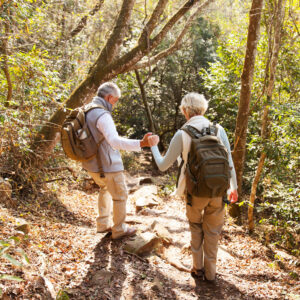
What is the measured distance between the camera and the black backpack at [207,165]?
9.45 ft

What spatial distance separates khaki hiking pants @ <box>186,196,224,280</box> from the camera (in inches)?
122

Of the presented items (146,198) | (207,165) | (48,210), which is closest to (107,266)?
(207,165)

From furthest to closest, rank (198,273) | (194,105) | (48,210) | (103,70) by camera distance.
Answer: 1. (103,70)
2. (48,210)
3. (198,273)
4. (194,105)

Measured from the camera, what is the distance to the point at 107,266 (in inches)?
136

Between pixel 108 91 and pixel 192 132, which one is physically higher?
pixel 108 91

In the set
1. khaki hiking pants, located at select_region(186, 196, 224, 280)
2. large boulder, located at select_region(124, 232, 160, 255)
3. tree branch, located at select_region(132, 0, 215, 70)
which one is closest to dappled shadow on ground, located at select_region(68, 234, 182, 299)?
large boulder, located at select_region(124, 232, 160, 255)

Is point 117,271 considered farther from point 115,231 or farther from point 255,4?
point 255,4

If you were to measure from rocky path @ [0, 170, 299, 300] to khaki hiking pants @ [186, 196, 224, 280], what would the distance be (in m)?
0.29

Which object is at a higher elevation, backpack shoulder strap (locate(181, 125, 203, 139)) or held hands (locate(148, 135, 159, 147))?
backpack shoulder strap (locate(181, 125, 203, 139))

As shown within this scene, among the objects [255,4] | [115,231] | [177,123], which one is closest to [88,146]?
[115,231]

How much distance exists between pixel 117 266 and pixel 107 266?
13cm

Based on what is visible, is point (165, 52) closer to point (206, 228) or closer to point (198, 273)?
point (206, 228)

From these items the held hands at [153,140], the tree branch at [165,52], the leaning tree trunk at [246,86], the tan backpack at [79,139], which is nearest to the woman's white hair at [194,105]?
the held hands at [153,140]

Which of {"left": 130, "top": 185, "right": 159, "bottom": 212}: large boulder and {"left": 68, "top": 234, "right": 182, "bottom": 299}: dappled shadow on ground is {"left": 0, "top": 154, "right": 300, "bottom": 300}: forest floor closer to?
{"left": 68, "top": 234, "right": 182, "bottom": 299}: dappled shadow on ground
